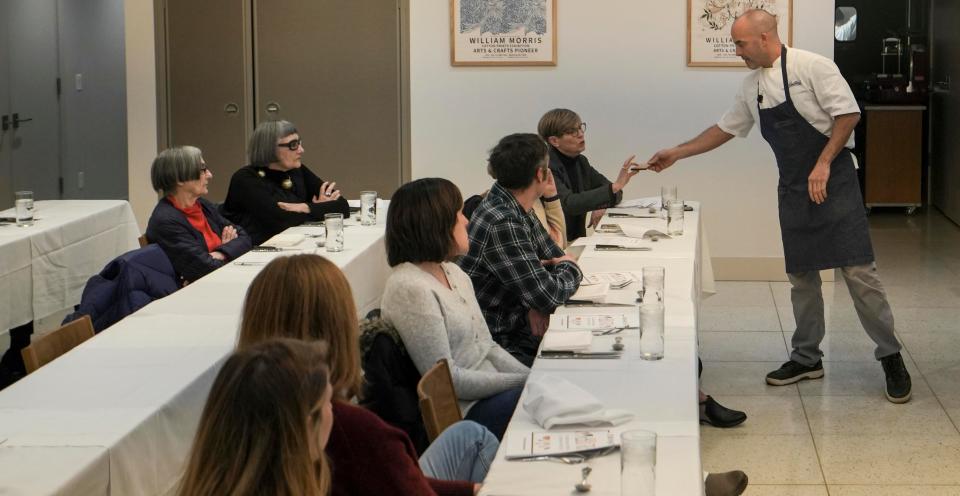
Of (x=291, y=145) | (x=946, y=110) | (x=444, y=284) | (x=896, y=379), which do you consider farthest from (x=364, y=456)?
(x=946, y=110)

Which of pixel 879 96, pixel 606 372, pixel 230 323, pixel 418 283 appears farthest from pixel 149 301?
pixel 879 96

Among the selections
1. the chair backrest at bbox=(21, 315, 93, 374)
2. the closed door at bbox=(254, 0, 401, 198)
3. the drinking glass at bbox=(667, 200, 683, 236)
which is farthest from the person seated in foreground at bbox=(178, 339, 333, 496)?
the closed door at bbox=(254, 0, 401, 198)

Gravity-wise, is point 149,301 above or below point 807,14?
below

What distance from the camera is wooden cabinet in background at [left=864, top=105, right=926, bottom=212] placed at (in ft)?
36.7

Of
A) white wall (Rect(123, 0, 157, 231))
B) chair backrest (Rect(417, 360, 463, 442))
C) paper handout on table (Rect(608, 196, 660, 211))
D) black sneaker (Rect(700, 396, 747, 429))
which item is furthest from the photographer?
white wall (Rect(123, 0, 157, 231))

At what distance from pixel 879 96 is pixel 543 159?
7452mm

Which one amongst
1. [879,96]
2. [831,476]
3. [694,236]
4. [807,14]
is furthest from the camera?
[879,96]

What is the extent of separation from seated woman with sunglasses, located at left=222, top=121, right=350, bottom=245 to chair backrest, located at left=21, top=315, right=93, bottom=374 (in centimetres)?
234

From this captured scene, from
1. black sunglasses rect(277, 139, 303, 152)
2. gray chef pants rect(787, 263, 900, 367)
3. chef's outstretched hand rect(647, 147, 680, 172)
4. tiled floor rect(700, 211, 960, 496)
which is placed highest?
black sunglasses rect(277, 139, 303, 152)

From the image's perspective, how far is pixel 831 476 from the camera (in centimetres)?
445

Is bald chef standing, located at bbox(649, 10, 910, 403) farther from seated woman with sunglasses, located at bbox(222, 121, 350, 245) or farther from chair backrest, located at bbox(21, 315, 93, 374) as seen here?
chair backrest, located at bbox(21, 315, 93, 374)

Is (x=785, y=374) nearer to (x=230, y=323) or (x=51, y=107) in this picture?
(x=230, y=323)

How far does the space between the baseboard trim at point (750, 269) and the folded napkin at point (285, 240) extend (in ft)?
11.0

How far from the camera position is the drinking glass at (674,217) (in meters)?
5.87
